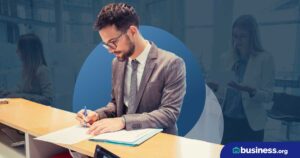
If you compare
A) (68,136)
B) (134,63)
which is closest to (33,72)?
(134,63)

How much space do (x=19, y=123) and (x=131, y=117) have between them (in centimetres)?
63

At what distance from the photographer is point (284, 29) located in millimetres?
2148

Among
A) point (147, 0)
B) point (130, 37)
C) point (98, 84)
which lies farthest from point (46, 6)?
point (130, 37)

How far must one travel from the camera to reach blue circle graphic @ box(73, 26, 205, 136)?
2211 mm

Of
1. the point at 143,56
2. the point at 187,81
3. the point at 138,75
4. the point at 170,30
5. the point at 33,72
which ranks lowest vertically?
the point at 33,72

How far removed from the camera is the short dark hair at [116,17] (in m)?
1.51

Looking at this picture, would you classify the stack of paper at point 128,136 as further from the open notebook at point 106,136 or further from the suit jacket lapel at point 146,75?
the suit jacket lapel at point 146,75

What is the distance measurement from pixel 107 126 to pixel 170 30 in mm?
1675

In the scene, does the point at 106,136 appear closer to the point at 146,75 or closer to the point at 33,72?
the point at 146,75

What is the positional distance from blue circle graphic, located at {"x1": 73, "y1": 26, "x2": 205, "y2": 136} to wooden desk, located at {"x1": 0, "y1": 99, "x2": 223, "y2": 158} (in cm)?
51

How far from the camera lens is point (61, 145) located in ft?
3.80

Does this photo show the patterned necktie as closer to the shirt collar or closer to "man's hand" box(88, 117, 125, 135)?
the shirt collar

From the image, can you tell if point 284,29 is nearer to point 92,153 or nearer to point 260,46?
point 260,46

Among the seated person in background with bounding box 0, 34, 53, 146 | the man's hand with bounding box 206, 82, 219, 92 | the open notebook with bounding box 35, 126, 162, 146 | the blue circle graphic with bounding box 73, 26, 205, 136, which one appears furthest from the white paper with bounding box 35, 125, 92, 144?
the seated person in background with bounding box 0, 34, 53, 146
